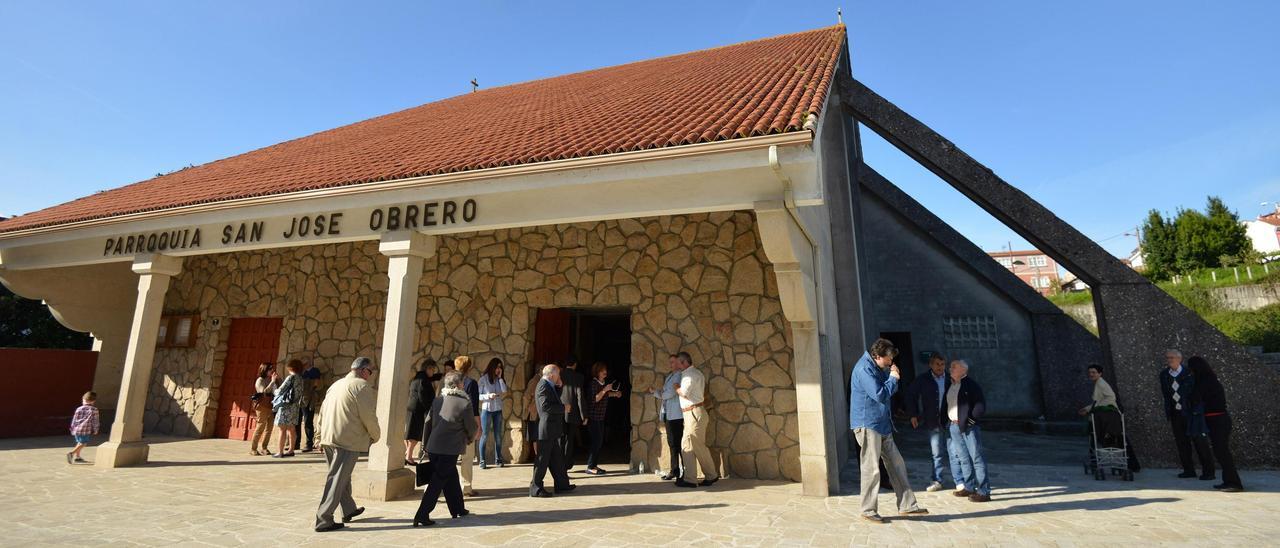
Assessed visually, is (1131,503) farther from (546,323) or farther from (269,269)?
(269,269)

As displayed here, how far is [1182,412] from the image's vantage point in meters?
5.81

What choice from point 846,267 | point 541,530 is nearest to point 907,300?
point 846,267

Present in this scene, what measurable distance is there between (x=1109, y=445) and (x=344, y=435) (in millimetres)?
7950

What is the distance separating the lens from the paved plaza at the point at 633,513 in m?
4.00

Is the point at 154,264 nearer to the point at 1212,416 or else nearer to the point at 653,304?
the point at 653,304

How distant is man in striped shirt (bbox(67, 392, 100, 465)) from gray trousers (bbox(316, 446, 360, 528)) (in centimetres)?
552

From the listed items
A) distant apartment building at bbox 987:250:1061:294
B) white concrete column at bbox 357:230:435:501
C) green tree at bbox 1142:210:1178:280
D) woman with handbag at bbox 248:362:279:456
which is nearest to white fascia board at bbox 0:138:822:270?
white concrete column at bbox 357:230:435:501

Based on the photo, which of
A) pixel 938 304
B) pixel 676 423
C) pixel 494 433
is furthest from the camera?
pixel 938 304

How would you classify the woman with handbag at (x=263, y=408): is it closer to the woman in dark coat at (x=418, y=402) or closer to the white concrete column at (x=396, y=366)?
the woman in dark coat at (x=418, y=402)

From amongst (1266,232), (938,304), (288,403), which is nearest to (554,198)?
(288,403)

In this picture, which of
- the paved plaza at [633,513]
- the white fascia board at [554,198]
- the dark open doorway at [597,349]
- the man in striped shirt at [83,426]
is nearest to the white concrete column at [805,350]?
the paved plaza at [633,513]

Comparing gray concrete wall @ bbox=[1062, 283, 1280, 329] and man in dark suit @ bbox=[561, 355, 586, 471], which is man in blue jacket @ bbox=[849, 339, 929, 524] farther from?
gray concrete wall @ bbox=[1062, 283, 1280, 329]

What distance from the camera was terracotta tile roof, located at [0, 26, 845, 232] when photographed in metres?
5.45

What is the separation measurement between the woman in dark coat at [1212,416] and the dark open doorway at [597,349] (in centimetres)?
623
